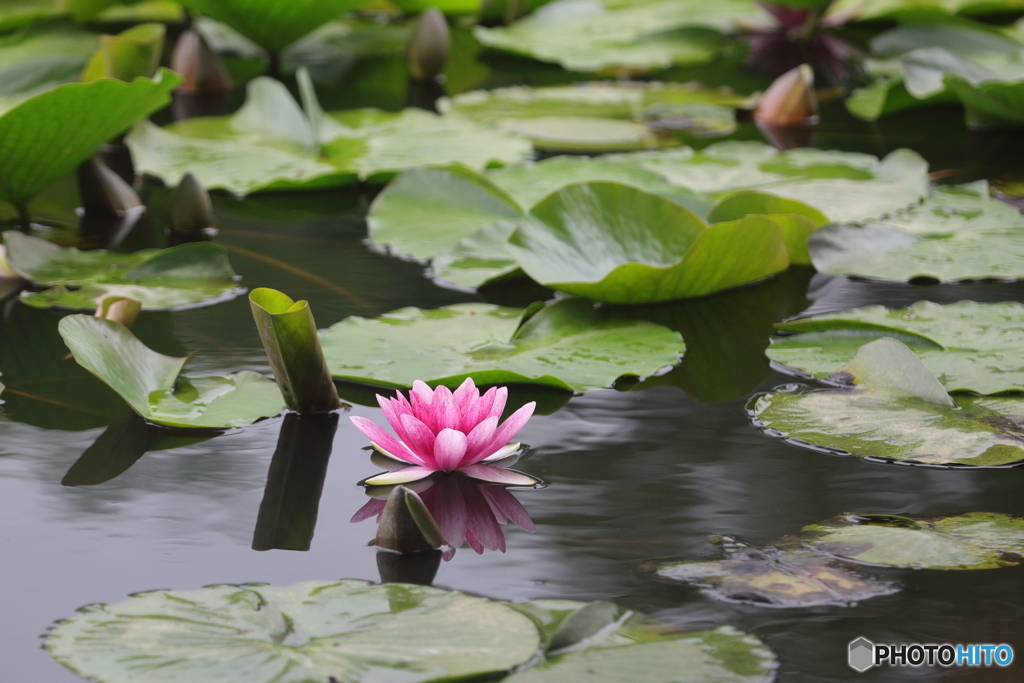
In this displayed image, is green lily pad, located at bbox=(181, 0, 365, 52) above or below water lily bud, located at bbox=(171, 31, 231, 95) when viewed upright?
above

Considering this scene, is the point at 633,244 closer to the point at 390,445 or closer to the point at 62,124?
the point at 390,445

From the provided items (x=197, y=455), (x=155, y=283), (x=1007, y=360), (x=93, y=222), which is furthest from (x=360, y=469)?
(x=93, y=222)

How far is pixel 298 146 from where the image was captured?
88.4 inches

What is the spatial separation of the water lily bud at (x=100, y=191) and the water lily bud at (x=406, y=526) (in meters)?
1.34

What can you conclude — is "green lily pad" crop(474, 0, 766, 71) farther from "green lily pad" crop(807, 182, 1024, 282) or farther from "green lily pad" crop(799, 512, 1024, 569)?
"green lily pad" crop(799, 512, 1024, 569)

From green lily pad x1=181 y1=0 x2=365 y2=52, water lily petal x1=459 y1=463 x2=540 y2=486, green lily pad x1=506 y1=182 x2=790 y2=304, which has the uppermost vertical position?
green lily pad x1=181 y1=0 x2=365 y2=52

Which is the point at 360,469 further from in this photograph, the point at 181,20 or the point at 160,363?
the point at 181,20

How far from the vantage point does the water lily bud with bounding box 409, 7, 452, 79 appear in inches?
120

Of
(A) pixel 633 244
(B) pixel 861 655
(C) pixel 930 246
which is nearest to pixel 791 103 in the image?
(C) pixel 930 246

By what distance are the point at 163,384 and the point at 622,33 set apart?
2.80 metres

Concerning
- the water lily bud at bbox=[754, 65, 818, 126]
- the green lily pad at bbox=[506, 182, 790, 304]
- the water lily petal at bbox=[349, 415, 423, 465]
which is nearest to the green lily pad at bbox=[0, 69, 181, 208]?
the green lily pad at bbox=[506, 182, 790, 304]

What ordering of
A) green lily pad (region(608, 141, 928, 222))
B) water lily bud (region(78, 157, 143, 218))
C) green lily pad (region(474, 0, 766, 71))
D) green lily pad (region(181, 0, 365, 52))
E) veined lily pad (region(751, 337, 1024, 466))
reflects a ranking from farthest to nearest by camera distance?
green lily pad (region(474, 0, 766, 71))
green lily pad (region(181, 0, 365, 52))
water lily bud (region(78, 157, 143, 218))
green lily pad (region(608, 141, 928, 222))
veined lily pad (region(751, 337, 1024, 466))

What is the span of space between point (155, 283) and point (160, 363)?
378 millimetres

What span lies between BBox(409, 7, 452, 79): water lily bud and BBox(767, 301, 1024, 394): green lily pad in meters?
1.98
